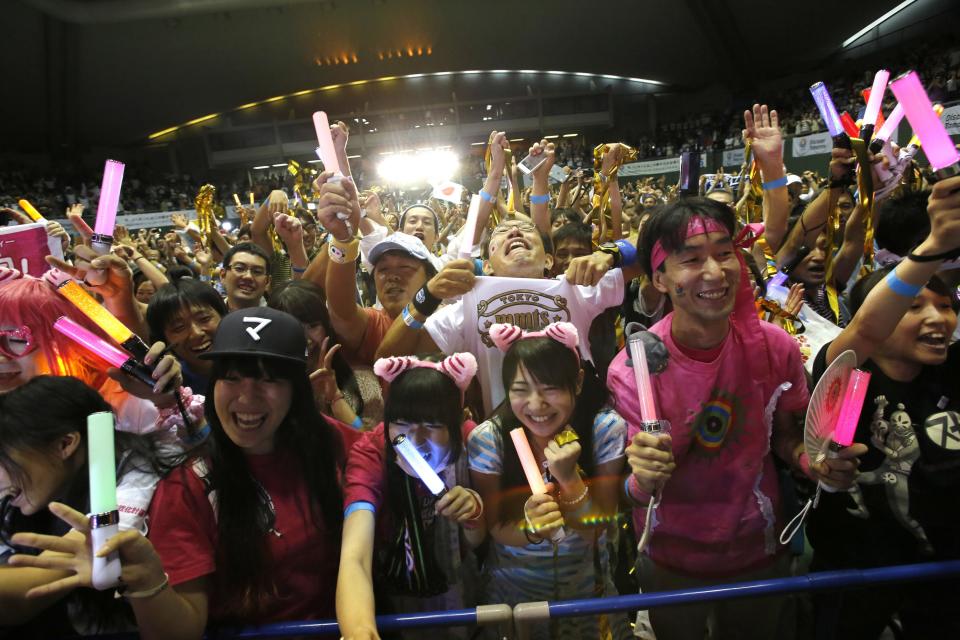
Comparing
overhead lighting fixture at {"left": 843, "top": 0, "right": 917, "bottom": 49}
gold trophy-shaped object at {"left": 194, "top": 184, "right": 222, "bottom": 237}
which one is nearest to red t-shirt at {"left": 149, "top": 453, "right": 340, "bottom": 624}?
gold trophy-shaped object at {"left": 194, "top": 184, "right": 222, "bottom": 237}

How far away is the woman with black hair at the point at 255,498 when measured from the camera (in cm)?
140

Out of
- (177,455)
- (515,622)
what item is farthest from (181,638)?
(515,622)

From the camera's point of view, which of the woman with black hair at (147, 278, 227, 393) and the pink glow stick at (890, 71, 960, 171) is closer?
the pink glow stick at (890, 71, 960, 171)

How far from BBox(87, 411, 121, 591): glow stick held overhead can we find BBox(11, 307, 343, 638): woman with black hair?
259mm

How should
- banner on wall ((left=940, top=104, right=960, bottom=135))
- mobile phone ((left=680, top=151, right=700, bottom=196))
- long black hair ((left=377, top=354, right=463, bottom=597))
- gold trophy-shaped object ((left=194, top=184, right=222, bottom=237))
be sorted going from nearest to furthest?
long black hair ((left=377, top=354, right=463, bottom=597))
mobile phone ((left=680, top=151, right=700, bottom=196))
gold trophy-shaped object ((left=194, top=184, right=222, bottom=237))
banner on wall ((left=940, top=104, right=960, bottom=135))

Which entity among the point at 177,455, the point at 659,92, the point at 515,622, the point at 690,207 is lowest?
the point at 515,622

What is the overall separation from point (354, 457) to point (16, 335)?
1.27 m

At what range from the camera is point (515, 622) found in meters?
1.37

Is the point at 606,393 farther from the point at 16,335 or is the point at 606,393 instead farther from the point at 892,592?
the point at 16,335

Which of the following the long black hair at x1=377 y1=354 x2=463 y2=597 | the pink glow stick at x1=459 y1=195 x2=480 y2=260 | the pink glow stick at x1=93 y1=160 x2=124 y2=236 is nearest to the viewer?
the long black hair at x1=377 y1=354 x2=463 y2=597

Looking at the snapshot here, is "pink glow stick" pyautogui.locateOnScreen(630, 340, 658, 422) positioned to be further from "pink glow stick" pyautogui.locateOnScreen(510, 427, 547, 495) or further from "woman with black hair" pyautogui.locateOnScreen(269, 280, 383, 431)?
"woman with black hair" pyautogui.locateOnScreen(269, 280, 383, 431)

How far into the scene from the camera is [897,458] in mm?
1555

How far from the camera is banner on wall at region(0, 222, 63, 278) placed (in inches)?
94.2

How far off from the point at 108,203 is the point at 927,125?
235 centimetres
